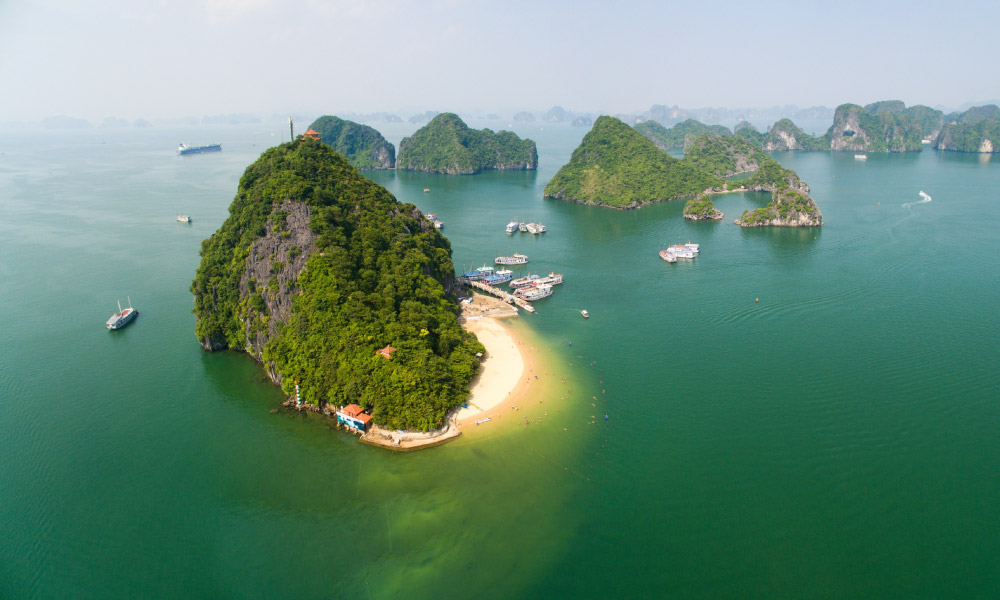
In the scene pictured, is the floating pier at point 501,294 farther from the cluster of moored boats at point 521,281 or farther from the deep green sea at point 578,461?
the deep green sea at point 578,461

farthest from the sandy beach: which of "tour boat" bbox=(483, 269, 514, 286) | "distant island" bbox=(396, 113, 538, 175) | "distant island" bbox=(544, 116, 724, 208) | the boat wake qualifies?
"distant island" bbox=(396, 113, 538, 175)

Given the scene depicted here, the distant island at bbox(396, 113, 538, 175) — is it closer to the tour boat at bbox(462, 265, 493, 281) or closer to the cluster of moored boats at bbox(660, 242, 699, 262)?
the cluster of moored boats at bbox(660, 242, 699, 262)

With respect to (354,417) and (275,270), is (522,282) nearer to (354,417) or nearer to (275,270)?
(275,270)

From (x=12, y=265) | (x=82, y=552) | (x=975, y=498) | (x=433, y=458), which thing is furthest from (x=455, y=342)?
(x=12, y=265)

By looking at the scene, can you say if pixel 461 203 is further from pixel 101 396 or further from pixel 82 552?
pixel 82 552

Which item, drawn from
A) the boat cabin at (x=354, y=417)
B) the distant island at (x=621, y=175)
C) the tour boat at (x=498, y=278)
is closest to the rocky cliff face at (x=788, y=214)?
the distant island at (x=621, y=175)

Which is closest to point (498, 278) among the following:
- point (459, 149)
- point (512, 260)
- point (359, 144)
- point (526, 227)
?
point (512, 260)

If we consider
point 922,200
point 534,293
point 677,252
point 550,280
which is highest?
point 922,200
